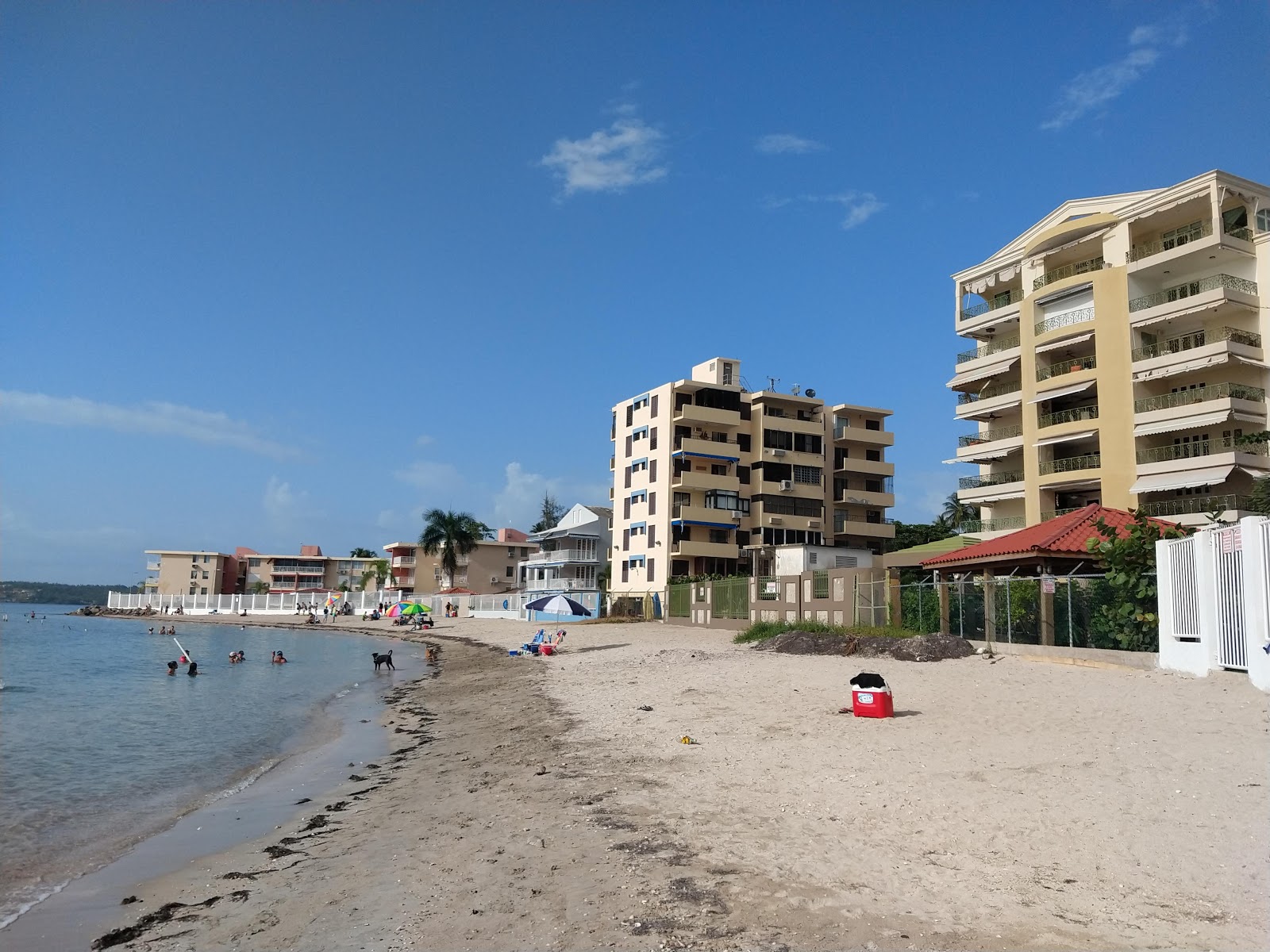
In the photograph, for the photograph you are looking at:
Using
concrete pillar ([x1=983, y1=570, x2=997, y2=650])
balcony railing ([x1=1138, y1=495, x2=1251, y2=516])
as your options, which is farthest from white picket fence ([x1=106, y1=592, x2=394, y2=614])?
concrete pillar ([x1=983, y1=570, x2=997, y2=650])

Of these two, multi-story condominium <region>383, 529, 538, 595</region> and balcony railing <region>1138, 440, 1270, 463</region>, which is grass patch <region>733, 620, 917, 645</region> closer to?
balcony railing <region>1138, 440, 1270, 463</region>

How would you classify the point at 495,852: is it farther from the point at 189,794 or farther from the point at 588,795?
the point at 189,794

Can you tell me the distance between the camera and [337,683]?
118 feet

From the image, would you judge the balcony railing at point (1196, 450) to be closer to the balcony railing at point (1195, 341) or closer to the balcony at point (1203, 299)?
Answer: the balcony railing at point (1195, 341)

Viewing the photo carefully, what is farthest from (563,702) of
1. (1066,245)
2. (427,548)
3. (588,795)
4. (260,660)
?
(427,548)

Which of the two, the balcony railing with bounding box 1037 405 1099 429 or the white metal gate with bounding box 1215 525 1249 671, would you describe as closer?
the white metal gate with bounding box 1215 525 1249 671

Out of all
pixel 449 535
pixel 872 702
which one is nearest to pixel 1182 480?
pixel 872 702

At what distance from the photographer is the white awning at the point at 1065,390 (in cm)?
Result: 4594

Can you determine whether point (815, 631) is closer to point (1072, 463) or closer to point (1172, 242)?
point (1072, 463)

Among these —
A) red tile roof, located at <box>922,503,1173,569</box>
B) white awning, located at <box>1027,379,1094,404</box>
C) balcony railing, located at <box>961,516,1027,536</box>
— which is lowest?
red tile roof, located at <box>922,503,1173,569</box>

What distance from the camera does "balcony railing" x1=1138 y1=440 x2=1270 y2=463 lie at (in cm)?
3922

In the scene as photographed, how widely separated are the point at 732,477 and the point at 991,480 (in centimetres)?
2258

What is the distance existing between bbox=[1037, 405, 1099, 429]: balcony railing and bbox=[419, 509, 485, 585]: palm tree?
72.3 m

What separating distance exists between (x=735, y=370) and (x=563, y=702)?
181 feet
